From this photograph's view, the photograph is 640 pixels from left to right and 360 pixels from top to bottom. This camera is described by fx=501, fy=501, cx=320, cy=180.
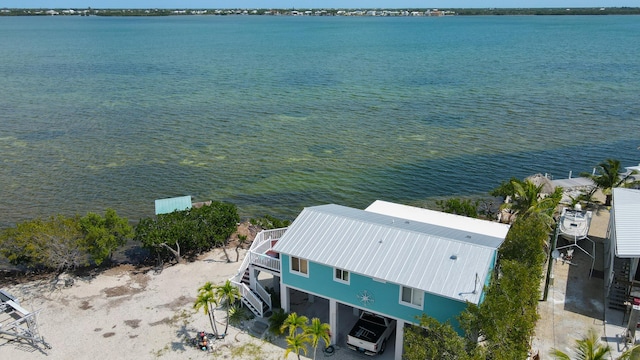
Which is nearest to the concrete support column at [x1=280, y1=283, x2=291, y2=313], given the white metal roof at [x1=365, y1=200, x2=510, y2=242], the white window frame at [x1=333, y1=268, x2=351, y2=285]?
the white window frame at [x1=333, y1=268, x2=351, y2=285]

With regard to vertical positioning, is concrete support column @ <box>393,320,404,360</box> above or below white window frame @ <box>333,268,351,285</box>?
below

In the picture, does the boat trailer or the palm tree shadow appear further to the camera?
the boat trailer

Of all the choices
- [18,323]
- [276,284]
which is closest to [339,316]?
[276,284]

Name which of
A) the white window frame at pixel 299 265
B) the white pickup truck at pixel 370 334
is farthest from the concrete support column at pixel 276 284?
the white pickup truck at pixel 370 334

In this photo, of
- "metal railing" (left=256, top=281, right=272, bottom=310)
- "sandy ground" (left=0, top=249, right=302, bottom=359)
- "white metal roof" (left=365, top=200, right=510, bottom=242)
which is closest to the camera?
"sandy ground" (left=0, top=249, right=302, bottom=359)

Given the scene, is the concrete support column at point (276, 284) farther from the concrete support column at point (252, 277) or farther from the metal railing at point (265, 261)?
the metal railing at point (265, 261)

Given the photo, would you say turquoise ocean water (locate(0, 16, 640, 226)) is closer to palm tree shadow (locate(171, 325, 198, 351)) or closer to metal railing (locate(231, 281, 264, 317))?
metal railing (locate(231, 281, 264, 317))

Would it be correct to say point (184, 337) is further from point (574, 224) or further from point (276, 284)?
point (574, 224)
